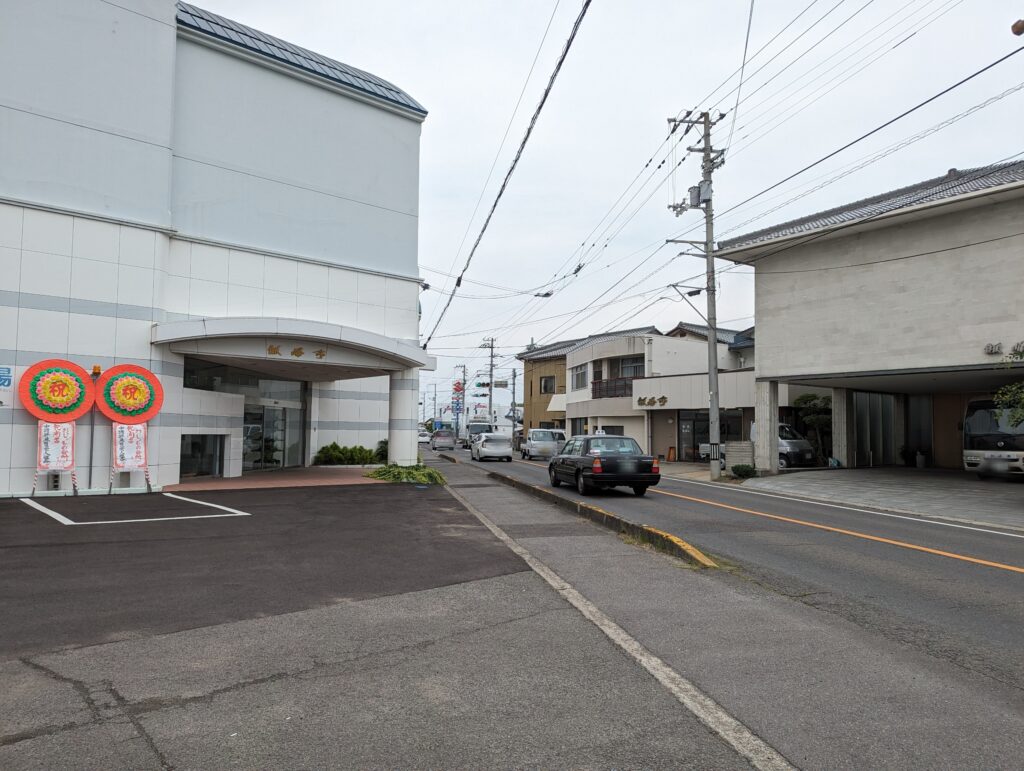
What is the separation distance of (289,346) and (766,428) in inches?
645

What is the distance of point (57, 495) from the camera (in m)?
15.2

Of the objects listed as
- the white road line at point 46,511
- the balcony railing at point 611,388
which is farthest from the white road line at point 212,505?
the balcony railing at point 611,388

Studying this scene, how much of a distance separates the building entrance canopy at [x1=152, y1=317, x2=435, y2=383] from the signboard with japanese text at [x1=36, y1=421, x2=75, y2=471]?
2962 millimetres

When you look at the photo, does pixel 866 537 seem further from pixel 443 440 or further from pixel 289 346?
pixel 443 440

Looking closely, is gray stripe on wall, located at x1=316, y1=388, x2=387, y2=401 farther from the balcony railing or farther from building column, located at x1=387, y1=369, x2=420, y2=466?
the balcony railing

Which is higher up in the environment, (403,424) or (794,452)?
(403,424)

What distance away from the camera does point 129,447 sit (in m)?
16.1

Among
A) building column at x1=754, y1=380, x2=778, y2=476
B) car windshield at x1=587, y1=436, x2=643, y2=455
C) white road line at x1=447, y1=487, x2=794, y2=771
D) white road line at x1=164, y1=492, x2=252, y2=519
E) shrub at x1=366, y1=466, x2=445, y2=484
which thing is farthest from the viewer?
building column at x1=754, y1=380, x2=778, y2=476

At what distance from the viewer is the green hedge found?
26.7m

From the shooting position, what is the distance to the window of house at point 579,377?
148ft

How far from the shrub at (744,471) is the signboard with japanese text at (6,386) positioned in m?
20.9

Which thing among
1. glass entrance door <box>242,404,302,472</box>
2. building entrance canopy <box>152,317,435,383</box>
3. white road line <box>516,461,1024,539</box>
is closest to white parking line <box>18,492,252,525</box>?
building entrance canopy <box>152,317,435,383</box>

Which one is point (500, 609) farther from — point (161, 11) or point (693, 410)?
point (693, 410)

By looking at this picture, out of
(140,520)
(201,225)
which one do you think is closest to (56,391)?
(140,520)
